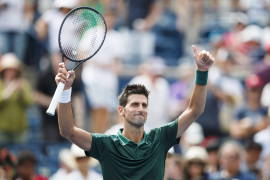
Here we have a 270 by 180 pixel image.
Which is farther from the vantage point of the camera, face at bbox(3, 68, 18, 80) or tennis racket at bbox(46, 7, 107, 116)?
face at bbox(3, 68, 18, 80)

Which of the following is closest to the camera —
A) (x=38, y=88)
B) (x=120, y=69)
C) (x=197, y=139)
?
(x=197, y=139)

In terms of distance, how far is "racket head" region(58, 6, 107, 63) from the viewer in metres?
6.96

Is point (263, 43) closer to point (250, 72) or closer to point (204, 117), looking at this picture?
point (250, 72)

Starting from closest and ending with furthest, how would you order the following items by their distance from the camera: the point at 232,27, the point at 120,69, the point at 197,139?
the point at 197,139 → the point at 120,69 → the point at 232,27

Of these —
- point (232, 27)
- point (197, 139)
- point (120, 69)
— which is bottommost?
point (197, 139)

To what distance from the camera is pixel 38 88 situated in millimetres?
12609

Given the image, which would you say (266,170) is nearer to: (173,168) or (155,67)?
(173,168)

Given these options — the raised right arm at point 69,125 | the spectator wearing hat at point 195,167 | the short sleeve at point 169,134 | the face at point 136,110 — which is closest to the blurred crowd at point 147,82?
the spectator wearing hat at point 195,167

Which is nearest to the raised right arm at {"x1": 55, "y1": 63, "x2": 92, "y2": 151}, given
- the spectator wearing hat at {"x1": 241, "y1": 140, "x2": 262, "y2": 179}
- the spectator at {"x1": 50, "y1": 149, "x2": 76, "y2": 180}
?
the spectator at {"x1": 50, "y1": 149, "x2": 76, "y2": 180}

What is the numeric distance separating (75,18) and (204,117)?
18.4ft

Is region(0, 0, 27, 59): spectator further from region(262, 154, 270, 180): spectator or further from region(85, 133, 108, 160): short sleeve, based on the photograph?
region(85, 133, 108, 160): short sleeve

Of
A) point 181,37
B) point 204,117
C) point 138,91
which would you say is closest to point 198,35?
point 181,37

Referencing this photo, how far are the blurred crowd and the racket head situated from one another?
319 cm

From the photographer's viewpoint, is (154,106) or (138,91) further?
(154,106)
